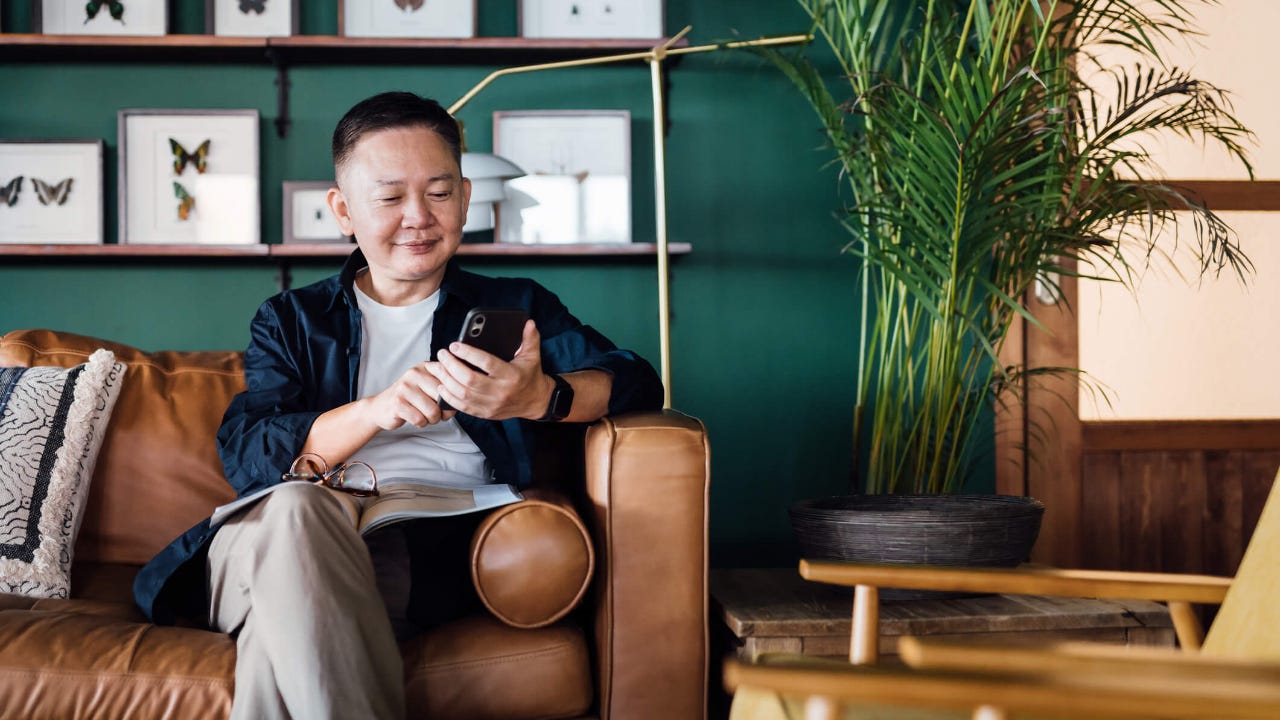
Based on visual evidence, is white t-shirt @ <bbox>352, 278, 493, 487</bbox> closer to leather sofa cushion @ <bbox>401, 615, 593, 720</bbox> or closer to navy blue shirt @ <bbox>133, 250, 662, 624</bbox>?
navy blue shirt @ <bbox>133, 250, 662, 624</bbox>

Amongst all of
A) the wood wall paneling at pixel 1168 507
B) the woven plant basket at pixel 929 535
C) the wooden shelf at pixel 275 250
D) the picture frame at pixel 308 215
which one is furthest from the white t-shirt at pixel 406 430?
the wood wall paneling at pixel 1168 507

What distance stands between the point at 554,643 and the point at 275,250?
4.70ft

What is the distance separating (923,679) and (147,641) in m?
1.10

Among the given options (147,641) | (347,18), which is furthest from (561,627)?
(347,18)

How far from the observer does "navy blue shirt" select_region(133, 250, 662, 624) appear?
1499mm

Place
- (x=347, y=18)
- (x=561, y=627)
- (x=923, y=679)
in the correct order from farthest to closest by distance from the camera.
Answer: (x=347, y=18)
(x=561, y=627)
(x=923, y=679)

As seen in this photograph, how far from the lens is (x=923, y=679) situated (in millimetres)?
620

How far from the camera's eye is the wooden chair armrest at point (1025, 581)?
1.02m

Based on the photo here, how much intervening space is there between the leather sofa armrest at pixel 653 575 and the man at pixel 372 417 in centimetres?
17

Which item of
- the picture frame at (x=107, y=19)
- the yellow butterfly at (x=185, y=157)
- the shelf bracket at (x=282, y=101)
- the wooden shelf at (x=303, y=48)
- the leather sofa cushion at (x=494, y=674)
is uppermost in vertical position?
the picture frame at (x=107, y=19)

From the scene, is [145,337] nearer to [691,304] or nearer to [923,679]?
[691,304]

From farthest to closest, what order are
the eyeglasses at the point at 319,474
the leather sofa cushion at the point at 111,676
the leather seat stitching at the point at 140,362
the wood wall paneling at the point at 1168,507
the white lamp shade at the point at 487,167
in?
the wood wall paneling at the point at 1168,507
the white lamp shade at the point at 487,167
the leather seat stitching at the point at 140,362
the eyeglasses at the point at 319,474
the leather sofa cushion at the point at 111,676

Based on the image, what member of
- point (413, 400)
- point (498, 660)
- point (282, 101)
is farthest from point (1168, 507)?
point (282, 101)

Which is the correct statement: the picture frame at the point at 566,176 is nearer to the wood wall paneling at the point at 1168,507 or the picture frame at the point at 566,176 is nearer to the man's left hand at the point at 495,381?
the man's left hand at the point at 495,381
